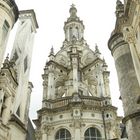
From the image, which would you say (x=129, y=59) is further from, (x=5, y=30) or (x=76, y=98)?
(x=76, y=98)

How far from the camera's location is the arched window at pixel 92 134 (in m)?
27.7

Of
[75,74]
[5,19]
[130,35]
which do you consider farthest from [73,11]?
[130,35]

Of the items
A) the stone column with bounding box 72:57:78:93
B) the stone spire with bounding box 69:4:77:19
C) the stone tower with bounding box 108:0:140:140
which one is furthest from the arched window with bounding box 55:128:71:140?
the stone spire with bounding box 69:4:77:19

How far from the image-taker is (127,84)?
16281 mm

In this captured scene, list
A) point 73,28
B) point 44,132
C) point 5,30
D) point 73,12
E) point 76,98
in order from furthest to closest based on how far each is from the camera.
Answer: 1. point 73,12
2. point 73,28
3. point 76,98
4. point 44,132
5. point 5,30

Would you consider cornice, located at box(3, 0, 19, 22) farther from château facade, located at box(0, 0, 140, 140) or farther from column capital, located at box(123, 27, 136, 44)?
column capital, located at box(123, 27, 136, 44)

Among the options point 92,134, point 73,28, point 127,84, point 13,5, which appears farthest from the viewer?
point 73,28

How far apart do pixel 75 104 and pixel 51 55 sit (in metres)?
10.4

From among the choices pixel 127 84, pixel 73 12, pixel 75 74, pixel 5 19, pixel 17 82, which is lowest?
pixel 127 84

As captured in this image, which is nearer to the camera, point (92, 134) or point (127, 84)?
point (127, 84)

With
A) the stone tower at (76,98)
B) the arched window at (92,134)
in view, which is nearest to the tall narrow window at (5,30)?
the stone tower at (76,98)

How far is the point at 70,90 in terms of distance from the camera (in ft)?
111

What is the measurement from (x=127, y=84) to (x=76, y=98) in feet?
45.3

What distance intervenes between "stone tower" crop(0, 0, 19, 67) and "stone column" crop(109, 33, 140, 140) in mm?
6763
